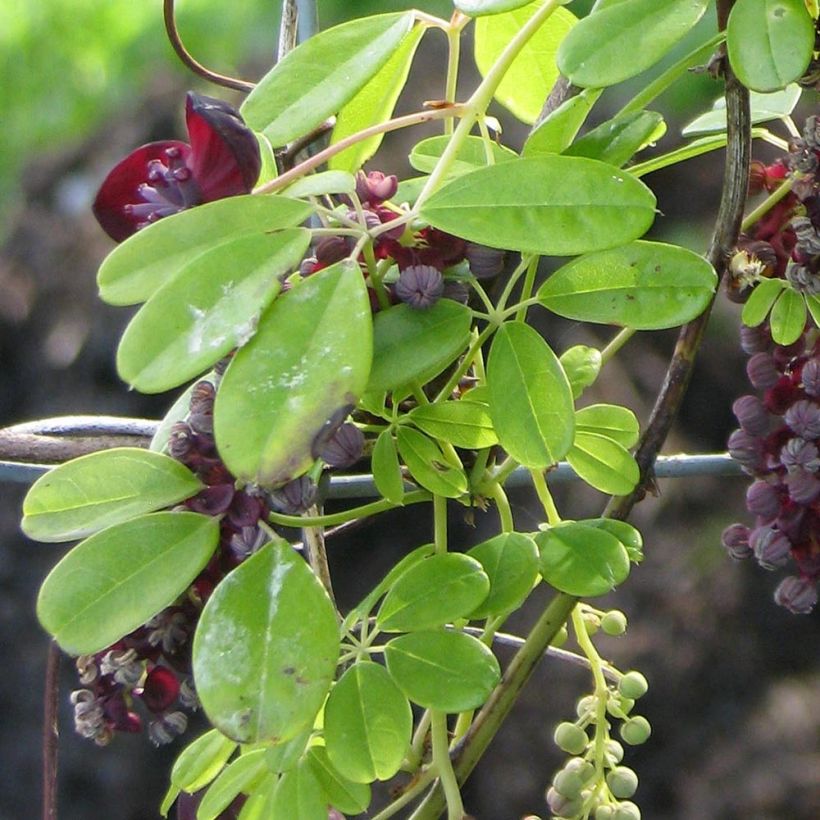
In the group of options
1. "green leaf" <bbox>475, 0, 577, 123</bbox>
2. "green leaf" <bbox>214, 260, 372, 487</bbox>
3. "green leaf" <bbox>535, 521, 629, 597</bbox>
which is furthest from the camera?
"green leaf" <bbox>475, 0, 577, 123</bbox>

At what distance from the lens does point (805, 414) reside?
399mm

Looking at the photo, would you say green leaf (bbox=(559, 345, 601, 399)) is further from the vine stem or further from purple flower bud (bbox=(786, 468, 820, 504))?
the vine stem

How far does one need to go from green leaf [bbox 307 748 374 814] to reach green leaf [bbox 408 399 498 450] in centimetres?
11

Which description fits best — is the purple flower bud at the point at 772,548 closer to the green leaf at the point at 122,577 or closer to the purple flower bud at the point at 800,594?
the purple flower bud at the point at 800,594

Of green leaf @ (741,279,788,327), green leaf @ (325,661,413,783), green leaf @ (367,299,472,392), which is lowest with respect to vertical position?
green leaf @ (325,661,413,783)

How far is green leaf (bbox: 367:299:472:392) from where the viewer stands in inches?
14.2

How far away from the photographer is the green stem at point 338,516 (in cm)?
38

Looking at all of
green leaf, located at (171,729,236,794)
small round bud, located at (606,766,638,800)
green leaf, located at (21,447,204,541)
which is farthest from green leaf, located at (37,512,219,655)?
small round bud, located at (606,766,638,800)

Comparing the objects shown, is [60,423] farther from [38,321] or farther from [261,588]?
[38,321]

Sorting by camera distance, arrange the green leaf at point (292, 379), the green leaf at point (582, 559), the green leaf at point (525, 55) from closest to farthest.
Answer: the green leaf at point (292, 379) → the green leaf at point (582, 559) → the green leaf at point (525, 55)

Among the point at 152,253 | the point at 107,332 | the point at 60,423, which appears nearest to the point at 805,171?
the point at 152,253

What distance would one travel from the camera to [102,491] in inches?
14.6

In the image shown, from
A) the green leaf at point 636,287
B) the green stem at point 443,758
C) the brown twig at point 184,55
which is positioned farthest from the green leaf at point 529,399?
the brown twig at point 184,55

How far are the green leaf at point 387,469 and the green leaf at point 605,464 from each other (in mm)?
68
